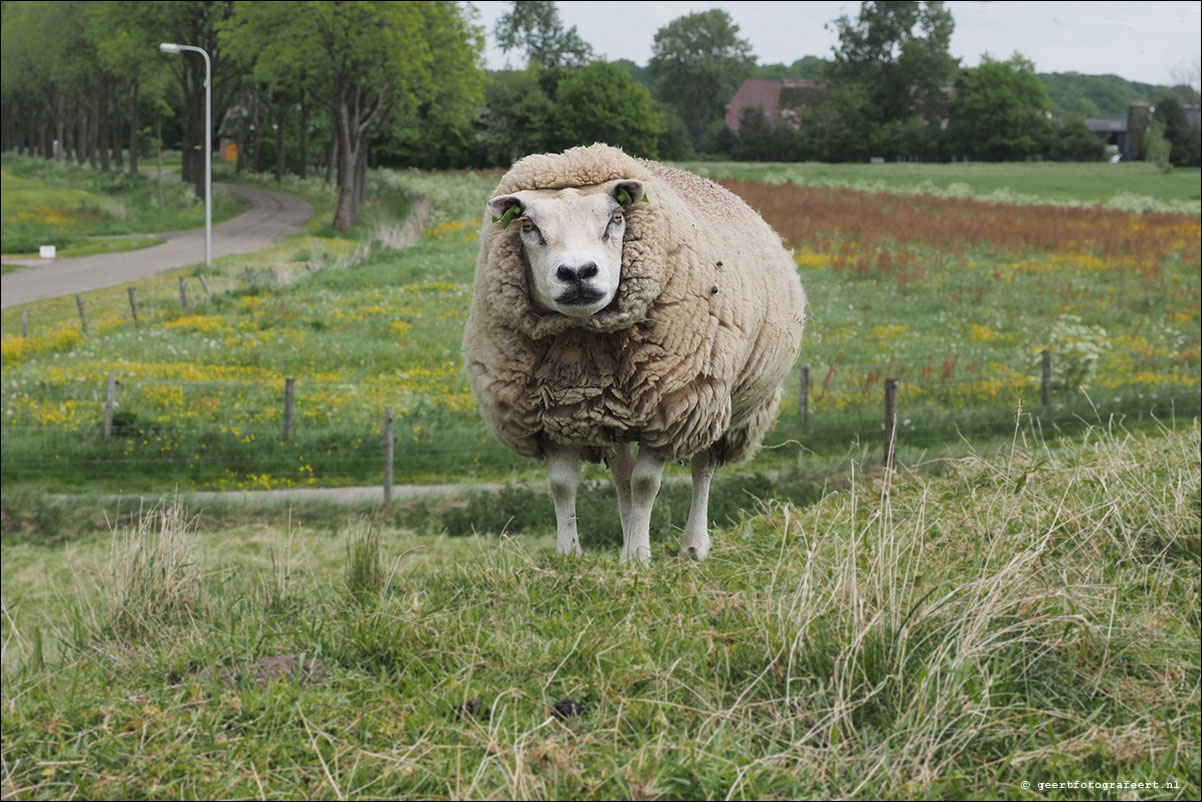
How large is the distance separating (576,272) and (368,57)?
37032mm

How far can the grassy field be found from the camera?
146 feet

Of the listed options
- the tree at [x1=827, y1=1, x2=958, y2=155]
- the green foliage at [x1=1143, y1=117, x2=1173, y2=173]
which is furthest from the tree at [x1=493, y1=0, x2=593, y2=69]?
the green foliage at [x1=1143, y1=117, x2=1173, y2=173]

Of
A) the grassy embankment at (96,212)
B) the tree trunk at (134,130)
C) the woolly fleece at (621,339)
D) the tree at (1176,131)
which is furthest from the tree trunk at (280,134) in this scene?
the woolly fleece at (621,339)

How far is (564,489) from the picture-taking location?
16.7 feet

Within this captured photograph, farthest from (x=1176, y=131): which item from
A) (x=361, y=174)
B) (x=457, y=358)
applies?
(x=457, y=358)

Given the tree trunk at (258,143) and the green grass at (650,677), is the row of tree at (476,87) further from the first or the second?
the green grass at (650,677)

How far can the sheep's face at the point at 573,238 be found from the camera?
4359 millimetres

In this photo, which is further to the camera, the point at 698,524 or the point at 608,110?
the point at 608,110

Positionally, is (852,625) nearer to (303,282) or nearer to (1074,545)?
(1074,545)

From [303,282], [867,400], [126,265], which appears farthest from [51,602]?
[126,265]

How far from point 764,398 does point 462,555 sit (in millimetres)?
4441

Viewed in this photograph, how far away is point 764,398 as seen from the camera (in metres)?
6.32

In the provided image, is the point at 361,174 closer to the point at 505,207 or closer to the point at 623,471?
the point at 623,471

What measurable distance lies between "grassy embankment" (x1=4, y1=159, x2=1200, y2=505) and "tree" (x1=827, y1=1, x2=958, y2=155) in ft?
82.5
